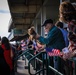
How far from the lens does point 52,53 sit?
5.35 meters

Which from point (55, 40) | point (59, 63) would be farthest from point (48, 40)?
point (59, 63)

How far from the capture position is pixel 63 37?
6.37 metres

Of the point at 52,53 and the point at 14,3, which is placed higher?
the point at 52,53

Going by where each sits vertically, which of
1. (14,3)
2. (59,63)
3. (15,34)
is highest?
(59,63)

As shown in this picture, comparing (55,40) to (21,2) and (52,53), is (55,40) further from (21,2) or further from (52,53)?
(21,2)

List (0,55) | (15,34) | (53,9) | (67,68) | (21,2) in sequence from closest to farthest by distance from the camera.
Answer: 1. (67,68)
2. (0,55)
3. (53,9)
4. (21,2)
5. (15,34)

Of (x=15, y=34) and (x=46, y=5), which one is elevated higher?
(x=46, y=5)

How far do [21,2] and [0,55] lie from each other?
47.8ft

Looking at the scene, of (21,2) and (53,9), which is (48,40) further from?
(21,2)

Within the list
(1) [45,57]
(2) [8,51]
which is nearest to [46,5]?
(2) [8,51]

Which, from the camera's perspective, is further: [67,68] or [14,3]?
[14,3]

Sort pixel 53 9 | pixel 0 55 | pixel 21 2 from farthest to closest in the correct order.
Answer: pixel 21 2 < pixel 53 9 < pixel 0 55

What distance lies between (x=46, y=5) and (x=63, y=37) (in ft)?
42.3

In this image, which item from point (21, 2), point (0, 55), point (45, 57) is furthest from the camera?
point (21, 2)
